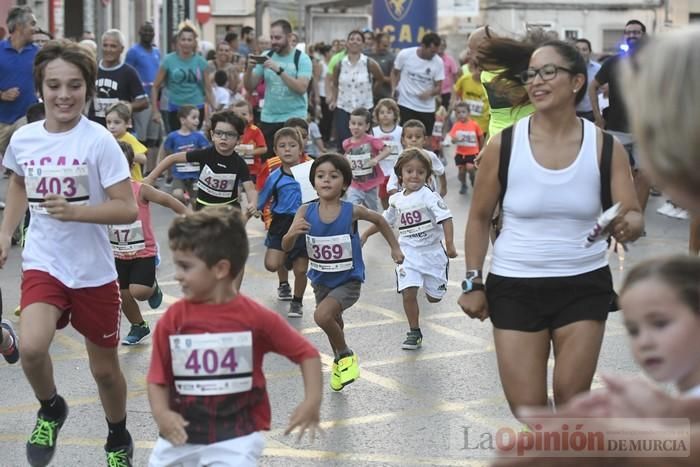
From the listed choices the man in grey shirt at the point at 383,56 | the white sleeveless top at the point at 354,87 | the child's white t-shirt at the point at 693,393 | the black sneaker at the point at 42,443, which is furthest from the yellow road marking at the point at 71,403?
the man in grey shirt at the point at 383,56

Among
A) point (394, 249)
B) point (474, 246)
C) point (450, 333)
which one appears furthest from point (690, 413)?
point (450, 333)

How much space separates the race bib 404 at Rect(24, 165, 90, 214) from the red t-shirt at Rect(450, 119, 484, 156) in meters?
11.6

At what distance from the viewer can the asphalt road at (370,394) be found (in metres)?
6.38

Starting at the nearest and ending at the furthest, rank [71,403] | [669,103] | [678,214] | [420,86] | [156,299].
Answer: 1. [669,103]
2. [71,403]
3. [156,299]
4. [678,214]
5. [420,86]

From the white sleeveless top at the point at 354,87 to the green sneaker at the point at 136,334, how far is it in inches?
322

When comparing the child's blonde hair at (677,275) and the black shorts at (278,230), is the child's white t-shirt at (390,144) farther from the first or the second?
the child's blonde hair at (677,275)

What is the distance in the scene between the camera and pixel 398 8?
25.8 m

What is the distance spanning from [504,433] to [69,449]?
2.14 meters

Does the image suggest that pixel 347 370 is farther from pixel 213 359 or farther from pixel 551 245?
pixel 213 359

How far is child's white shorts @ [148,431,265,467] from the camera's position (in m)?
4.31

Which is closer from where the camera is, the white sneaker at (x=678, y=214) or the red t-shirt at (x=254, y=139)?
the red t-shirt at (x=254, y=139)

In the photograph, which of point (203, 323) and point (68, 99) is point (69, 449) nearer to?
point (68, 99)

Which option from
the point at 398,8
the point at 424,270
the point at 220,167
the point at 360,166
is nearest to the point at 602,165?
the point at 424,270

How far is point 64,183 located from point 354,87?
1149 centimetres
